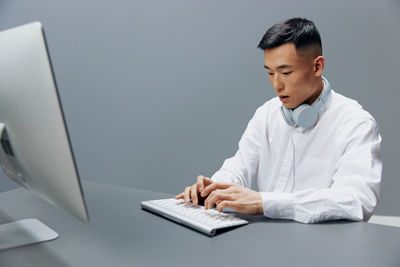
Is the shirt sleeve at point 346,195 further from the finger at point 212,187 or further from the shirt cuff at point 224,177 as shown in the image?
the shirt cuff at point 224,177

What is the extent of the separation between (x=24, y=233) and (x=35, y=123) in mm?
412

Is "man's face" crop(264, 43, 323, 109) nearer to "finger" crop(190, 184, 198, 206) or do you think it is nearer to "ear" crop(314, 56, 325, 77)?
"ear" crop(314, 56, 325, 77)

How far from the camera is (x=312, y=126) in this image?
163cm

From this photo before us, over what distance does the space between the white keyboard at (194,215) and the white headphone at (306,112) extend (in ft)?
2.01

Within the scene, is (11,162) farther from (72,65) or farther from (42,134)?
(72,65)

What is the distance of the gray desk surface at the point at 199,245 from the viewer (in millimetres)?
801

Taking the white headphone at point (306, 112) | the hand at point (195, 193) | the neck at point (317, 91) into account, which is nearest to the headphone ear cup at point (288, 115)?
the white headphone at point (306, 112)

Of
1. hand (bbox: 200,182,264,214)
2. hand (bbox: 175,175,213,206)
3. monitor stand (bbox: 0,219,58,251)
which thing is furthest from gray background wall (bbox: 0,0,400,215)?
monitor stand (bbox: 0,219,58,251)

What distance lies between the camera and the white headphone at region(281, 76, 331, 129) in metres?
1.55

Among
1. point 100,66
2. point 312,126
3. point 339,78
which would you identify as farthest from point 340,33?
point 100,66

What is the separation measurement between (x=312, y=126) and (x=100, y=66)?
2.06 m

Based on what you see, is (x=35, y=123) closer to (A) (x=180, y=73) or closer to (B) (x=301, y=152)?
(B) (x=301, y=152)

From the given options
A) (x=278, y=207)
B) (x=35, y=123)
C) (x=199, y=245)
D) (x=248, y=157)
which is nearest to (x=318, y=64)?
(x=248, y=157)

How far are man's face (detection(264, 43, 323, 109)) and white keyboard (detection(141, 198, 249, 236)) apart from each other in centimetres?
64
